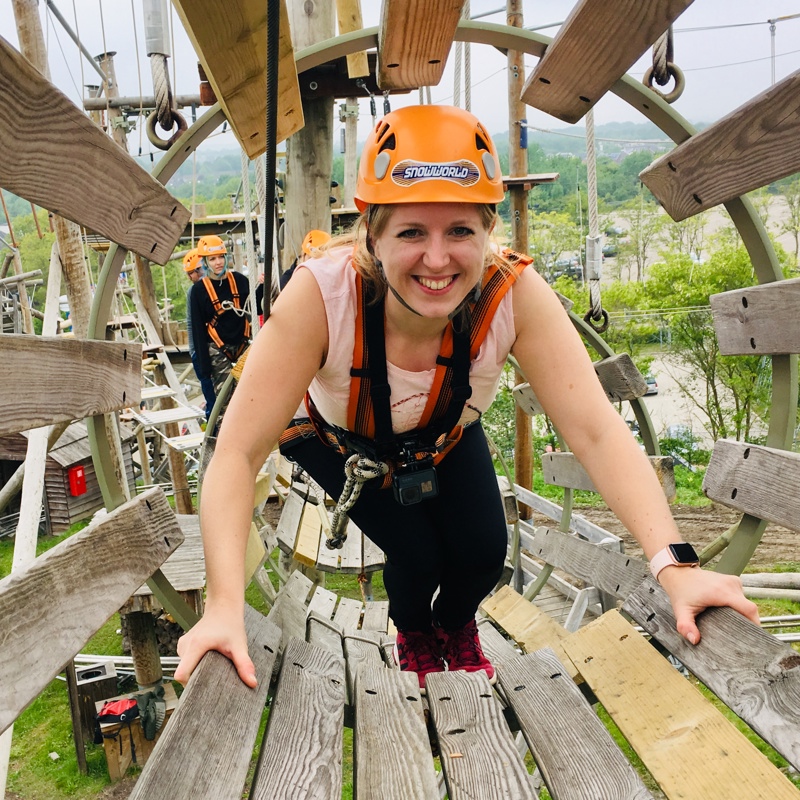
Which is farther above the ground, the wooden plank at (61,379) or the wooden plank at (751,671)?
the wooden plank at (61,379)

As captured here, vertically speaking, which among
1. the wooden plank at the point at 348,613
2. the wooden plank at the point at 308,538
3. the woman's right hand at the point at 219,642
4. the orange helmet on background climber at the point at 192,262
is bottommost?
the wooden plank at the point at 348,613

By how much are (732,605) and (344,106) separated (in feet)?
A: 45.4

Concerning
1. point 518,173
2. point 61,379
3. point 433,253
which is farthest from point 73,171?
point 518,173

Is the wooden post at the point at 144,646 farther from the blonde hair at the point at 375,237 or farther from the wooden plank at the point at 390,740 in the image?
the blonde hair at the point at 375,237

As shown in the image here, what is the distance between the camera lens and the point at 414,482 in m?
2.09

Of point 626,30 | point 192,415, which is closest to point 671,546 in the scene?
point 626,30

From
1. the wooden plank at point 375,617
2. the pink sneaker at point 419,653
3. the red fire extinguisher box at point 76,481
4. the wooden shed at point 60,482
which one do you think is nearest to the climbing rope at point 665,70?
the pink sneaker at point 419,653

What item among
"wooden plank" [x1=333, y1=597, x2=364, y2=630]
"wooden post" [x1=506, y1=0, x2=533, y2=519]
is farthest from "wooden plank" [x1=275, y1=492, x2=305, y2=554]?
"wooden post" [x1=506, y1=0, x2=533, y2=519]

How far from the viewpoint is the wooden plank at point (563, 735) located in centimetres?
143

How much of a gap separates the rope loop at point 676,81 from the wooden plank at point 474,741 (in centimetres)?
173

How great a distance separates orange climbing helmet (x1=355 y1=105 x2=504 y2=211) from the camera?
1.73 meters

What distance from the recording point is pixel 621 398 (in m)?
3.71

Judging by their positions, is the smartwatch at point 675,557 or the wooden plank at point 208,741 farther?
the smartwatch at point 675,557

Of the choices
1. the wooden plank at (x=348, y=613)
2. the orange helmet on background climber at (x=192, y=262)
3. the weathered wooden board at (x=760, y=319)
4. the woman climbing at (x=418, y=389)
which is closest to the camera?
the woman climbing at (x=418, y=389)
